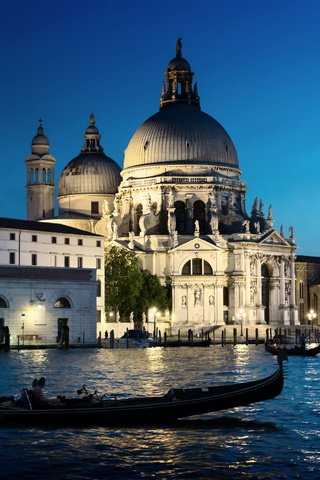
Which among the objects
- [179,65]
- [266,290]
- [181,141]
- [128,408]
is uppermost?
[179,65]

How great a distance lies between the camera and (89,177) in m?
118

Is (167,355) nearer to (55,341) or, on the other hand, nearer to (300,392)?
(55,341)

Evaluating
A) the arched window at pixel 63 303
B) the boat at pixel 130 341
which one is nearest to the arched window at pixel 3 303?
the arched window at pixel 63 303

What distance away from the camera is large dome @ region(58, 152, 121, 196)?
118 m

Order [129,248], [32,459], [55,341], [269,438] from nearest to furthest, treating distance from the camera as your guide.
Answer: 1. [32,459]
2. [269,438]
3. [55,341]
4. [129,248]

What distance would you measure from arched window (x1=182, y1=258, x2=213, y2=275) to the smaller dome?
76.2 feet

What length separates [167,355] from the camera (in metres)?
67.8

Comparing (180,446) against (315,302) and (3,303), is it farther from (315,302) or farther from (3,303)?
(315,302)

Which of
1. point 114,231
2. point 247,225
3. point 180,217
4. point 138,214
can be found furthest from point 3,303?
point 138,214

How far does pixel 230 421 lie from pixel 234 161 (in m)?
82.5

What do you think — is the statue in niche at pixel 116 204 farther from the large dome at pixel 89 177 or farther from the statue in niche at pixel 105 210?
the large dome at pixel 89 177

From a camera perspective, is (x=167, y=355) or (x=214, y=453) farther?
(x=167, y=355)

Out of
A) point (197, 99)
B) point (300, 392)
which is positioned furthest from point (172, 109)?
point (300, 392)

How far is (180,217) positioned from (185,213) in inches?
29.5
